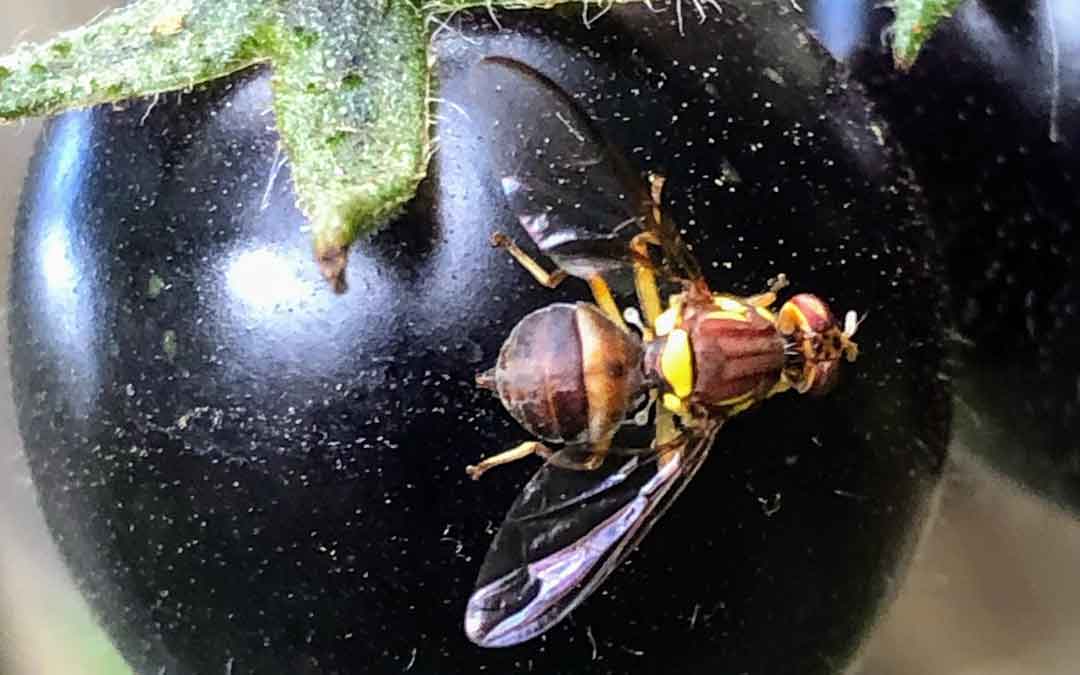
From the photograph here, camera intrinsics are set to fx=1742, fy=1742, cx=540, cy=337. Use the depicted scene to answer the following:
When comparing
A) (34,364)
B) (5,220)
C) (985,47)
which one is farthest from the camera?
(5,220)

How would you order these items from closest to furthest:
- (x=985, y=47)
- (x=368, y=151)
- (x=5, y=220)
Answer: (x=368, y=151)
(x=985, y=47)
(x=5, y=220)

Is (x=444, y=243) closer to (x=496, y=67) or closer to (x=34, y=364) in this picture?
(x=496, y=67)

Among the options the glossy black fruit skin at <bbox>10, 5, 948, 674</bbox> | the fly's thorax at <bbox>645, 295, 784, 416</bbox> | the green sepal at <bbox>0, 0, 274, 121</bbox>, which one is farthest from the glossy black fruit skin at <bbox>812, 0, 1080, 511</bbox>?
the green sepal at <bbox>0, 0, 274, 121</bbox>

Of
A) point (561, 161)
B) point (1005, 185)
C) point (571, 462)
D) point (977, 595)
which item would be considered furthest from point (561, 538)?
point (977, 595)

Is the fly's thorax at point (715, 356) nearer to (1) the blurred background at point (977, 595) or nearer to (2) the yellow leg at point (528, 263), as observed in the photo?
(2) the yellow leg at point (528, 263)

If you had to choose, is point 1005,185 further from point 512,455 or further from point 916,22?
point 512,455

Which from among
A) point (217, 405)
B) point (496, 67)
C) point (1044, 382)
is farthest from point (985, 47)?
point (217, 405)
